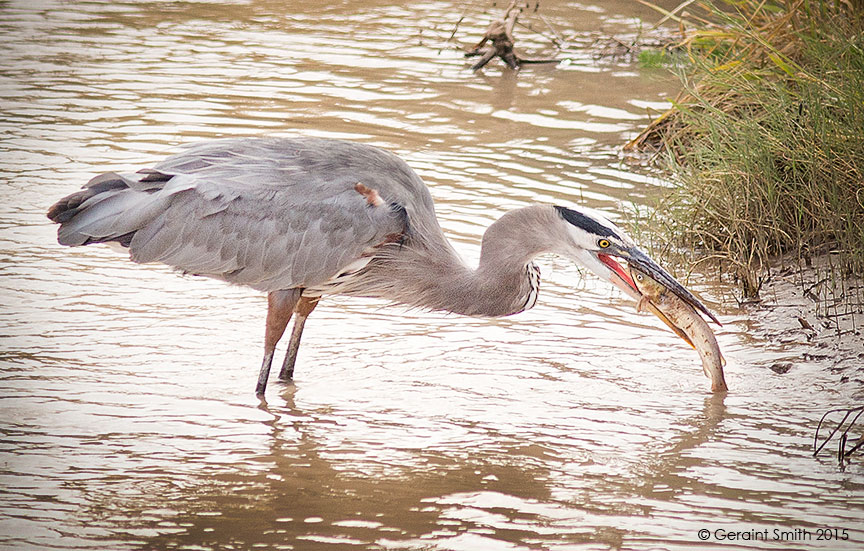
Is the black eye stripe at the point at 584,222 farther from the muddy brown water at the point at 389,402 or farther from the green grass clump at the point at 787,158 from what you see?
the green grass clump at the point at 787,158

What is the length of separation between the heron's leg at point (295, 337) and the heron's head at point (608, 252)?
1395 millimetres

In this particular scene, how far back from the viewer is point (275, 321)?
5.39 m

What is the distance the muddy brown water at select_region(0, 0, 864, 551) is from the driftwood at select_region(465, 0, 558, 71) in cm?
208

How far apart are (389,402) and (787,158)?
2952 millimetres

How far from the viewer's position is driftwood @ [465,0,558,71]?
1155 centimetres

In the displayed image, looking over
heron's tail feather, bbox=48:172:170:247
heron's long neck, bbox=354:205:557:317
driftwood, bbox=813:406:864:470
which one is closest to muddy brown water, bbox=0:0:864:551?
driftwood, bbox=813:406:864:470

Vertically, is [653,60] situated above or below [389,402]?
above

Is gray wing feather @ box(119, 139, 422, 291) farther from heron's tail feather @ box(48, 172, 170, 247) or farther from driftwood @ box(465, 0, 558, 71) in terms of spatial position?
driftwood @ box(465, 0, 558, 71)

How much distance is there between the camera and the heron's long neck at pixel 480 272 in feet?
17.1

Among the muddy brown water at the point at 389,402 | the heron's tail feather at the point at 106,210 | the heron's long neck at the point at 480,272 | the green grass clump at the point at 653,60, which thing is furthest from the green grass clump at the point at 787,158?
the green grass clump at the point at 653,60

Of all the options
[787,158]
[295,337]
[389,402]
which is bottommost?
[389,402]

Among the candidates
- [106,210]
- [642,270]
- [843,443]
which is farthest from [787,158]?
[106,210]

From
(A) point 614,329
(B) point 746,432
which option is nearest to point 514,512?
(B) point 746,432

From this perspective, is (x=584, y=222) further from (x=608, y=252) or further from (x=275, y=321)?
(x=275, y=321)
